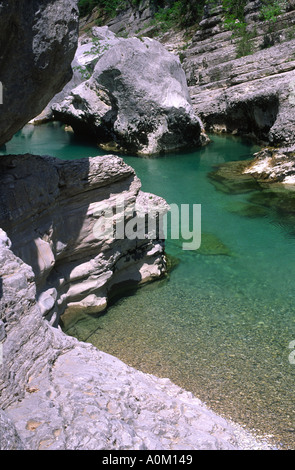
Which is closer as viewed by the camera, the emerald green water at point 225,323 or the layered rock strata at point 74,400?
the layered rock strata at point 74,400

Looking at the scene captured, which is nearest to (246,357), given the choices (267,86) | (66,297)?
(66,297)

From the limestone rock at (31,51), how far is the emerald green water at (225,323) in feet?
9.66

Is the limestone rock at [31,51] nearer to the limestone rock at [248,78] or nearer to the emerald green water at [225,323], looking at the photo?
the emerald green water at [225,323]

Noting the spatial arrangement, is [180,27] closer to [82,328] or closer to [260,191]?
[260,191]

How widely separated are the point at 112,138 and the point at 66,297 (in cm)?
1142

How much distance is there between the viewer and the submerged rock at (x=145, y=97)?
14516 mm

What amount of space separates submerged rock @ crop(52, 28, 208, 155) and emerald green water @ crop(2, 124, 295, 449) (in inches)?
236

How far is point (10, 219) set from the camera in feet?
15.0

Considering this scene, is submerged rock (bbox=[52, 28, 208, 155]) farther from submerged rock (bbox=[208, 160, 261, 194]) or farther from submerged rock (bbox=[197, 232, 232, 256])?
submerged rock (bbox=[197, 232, 232, 256])

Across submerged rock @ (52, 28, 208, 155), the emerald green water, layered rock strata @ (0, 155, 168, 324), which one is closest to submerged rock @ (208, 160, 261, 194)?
the emerald green water

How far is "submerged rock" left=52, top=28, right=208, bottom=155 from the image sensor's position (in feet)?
47.6

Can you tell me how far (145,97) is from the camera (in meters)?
14.6

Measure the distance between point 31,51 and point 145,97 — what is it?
11336 millimetres

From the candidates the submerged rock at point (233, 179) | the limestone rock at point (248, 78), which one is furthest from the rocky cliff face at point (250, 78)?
the submerged rock at point (233, 179)
